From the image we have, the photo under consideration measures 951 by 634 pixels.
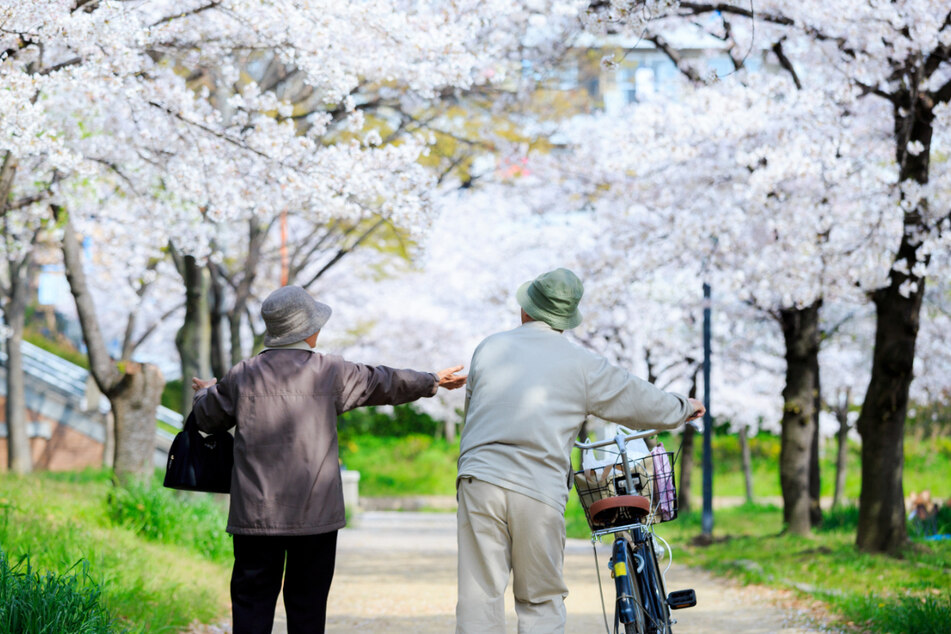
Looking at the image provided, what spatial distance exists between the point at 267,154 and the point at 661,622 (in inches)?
194

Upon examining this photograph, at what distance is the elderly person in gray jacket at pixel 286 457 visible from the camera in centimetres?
398

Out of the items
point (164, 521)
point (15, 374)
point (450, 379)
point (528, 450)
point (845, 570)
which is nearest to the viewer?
point (528, 450)

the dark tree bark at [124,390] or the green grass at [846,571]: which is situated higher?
the dark tree bark at [124,390]

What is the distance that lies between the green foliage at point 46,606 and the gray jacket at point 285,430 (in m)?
0.90

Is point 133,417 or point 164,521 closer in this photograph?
point 164,521

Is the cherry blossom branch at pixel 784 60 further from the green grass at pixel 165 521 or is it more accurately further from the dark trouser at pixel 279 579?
the dark trouser at pixel 279 579

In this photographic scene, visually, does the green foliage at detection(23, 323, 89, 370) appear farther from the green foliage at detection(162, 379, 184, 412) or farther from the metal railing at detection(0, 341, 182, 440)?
the green foliage at detection(162, 379, 184, 412)

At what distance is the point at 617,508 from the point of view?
4062 mm

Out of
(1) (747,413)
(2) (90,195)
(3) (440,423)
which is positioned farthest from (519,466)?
(3) (440,423)

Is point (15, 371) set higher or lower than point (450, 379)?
higher

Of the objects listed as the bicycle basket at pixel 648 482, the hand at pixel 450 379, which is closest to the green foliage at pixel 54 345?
the hand at pixel 450 379

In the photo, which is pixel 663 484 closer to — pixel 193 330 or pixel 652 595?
pixel 652 595

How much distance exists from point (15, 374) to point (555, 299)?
15118 millimetres

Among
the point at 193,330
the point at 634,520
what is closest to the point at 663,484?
the point at 634,520
